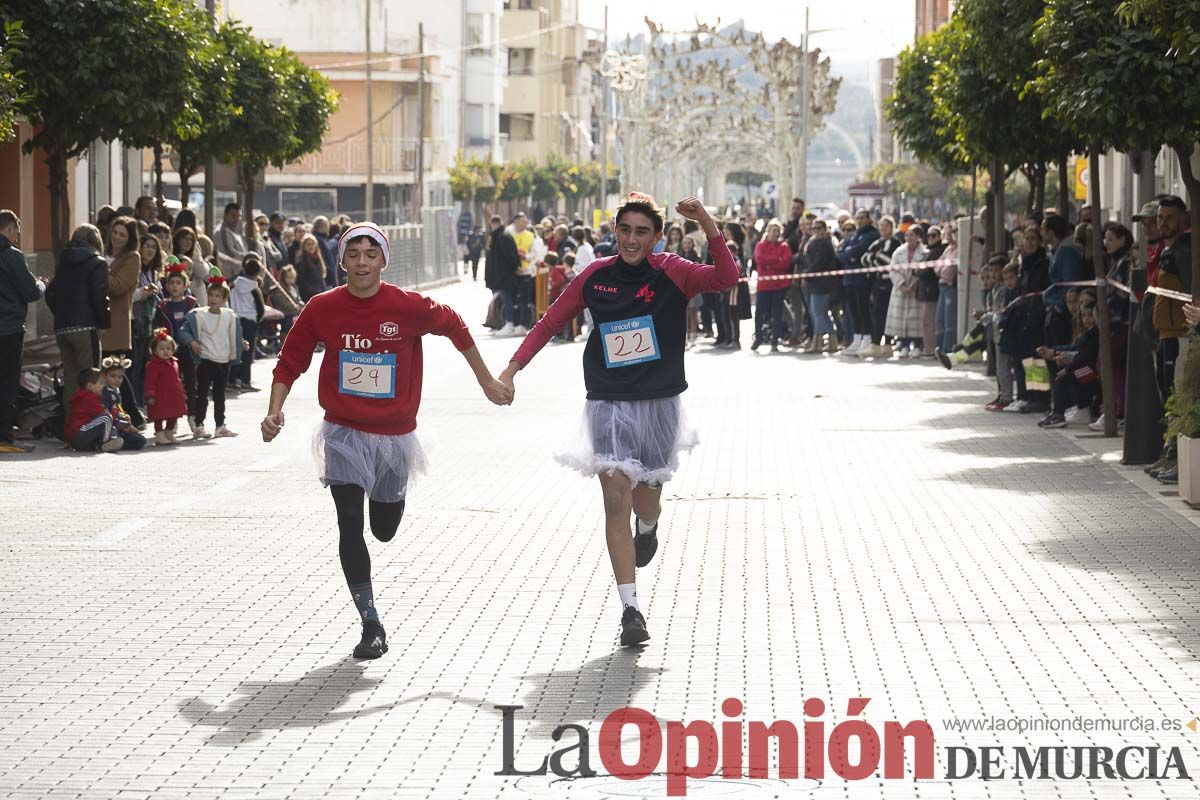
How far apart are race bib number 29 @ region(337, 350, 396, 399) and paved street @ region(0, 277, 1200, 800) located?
0.98 m

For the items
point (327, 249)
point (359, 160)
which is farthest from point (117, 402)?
point (359, 160)

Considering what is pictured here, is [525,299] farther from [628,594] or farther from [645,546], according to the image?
[628,594]

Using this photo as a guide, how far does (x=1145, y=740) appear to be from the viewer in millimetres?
6953

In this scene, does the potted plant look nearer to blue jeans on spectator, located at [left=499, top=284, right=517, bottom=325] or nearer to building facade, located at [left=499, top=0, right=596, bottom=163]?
blue jeans on spectator, located at [left=499, top=284, right=517, bottom=325]

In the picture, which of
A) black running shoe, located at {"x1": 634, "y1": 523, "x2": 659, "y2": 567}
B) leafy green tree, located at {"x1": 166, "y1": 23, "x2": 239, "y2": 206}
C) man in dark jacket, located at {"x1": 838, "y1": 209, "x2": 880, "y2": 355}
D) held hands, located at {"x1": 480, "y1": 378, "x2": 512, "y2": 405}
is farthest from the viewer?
man in dark jacket, located at {"x1": 838, "y1": 209, "x2": 880, "y2": 355}

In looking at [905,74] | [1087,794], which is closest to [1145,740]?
[1087,794]

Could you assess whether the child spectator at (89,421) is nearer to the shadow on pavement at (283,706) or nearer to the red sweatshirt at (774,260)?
the shadow on pavement at (283,706)

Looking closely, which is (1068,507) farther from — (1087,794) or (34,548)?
(1087,794)

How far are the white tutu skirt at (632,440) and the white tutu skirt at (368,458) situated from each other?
66cm

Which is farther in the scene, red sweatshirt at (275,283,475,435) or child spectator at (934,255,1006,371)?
child spectator at (934,255,1006,371)

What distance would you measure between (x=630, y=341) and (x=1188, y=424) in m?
5.29

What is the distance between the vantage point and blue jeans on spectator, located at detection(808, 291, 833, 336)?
1197 inches

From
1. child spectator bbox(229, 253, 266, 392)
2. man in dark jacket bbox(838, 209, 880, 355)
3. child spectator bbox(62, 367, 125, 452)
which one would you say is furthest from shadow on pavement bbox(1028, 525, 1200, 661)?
man in dark jacket bbox(838, 209, 880, 355)

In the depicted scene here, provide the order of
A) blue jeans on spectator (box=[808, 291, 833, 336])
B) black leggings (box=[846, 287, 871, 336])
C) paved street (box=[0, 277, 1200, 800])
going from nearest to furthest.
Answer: paved street (box=[0, 277, 1200, 800]) < black leggings (box=[846, 287, 871, 336]) < blue jeans on spectator (box=[808, 291, 833, 336])
